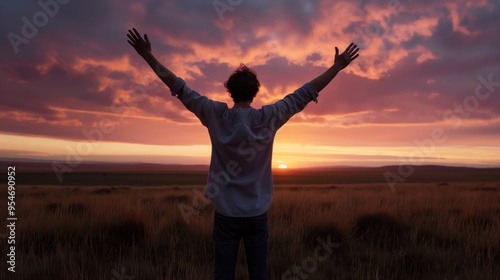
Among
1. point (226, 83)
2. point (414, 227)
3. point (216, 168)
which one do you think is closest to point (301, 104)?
point (226, 83)

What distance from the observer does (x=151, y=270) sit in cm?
469

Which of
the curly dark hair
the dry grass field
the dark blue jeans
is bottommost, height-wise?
the dry grass field

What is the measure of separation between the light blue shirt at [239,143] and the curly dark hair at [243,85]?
0.11 metres

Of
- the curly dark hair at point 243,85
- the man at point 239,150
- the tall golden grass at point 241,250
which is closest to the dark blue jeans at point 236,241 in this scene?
the man at point 239,150

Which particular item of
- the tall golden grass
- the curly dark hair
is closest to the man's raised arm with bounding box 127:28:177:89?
the curly dark hair

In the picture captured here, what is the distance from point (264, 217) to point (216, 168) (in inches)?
20.9

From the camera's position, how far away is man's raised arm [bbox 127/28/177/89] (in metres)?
2.98

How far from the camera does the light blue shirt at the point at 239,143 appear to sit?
296 cm

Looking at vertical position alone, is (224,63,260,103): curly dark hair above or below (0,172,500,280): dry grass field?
above

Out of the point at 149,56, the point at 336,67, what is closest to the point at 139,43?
the point at 149,56

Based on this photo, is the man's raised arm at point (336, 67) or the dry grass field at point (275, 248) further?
the dry grass field at point (275, 248)

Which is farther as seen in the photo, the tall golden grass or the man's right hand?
the tall golden grass

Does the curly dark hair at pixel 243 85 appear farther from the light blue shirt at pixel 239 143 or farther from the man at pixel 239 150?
the light blue shirt at pixel 239 143

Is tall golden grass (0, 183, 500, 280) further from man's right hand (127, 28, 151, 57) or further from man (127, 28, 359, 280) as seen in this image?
man's right hand (127, 28, 151, 57)
